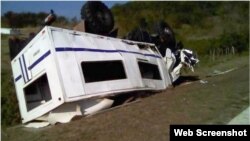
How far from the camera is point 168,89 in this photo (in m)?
12.8

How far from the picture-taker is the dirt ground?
7215mm

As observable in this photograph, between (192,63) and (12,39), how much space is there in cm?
583

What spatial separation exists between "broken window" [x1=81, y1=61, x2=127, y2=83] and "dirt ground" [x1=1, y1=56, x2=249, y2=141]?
731 mm

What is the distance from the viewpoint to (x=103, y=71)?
1006cm

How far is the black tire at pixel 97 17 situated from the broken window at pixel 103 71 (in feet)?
4.77

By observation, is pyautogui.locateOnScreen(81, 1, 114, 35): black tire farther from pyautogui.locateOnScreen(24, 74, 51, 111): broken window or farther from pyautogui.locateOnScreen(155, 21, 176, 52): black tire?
pyautogui.locateOnScreen(155, 21, 176, 52): black tire

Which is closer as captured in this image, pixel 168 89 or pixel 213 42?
pixel 168 89

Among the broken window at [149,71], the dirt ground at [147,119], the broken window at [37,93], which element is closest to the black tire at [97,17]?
the broken window at [149,71]

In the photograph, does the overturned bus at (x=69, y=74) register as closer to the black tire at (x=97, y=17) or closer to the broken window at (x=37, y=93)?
the broken window at (x=37, y=93)

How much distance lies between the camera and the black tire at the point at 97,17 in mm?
11594

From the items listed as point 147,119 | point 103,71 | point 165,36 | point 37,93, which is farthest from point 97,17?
point 147,119

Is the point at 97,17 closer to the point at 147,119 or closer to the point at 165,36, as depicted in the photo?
the point at 165,36

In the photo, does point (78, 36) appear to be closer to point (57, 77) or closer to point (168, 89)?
point (57, 77)

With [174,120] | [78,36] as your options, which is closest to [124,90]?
[78,36]
